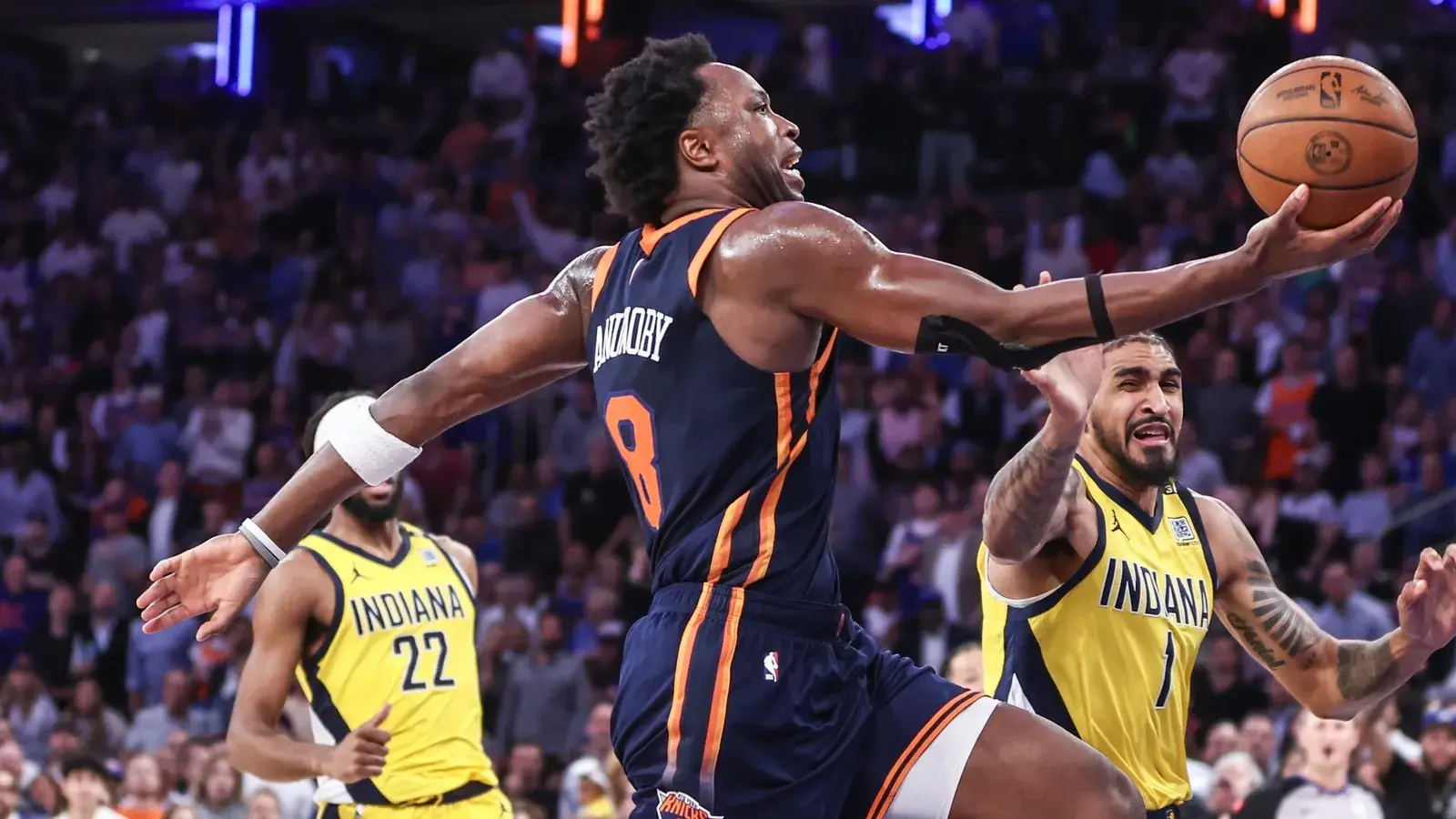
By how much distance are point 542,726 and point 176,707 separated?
2.69m

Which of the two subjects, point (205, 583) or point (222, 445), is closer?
point (205, 583)

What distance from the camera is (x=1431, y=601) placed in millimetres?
4727

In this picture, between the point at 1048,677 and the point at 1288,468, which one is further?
the point at 1288,468

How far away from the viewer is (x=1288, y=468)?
11344 millimetres

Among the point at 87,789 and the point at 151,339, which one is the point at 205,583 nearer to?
the point at 87,789

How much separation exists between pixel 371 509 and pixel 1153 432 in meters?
2.79

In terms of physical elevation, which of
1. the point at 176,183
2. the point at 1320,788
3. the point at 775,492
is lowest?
the point at 1320,788

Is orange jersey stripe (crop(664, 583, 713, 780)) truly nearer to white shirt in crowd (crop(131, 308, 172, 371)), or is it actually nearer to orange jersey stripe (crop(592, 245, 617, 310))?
orange jersey stripe (crop(592, 245, 617, 310))

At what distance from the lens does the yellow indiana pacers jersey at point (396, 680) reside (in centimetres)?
618

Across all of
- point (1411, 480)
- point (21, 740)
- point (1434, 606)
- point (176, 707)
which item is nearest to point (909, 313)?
point (1434, 606)

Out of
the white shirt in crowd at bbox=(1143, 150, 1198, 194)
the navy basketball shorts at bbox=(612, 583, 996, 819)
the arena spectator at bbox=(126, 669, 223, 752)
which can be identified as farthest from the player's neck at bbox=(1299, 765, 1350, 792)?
the arena spectator at bbox=(126, 669, 223, 752)

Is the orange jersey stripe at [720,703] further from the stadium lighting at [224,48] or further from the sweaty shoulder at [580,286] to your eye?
the stadium lighting at [224,48]

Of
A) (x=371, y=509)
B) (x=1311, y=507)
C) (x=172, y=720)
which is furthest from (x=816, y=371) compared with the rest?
(x=172, y=720)

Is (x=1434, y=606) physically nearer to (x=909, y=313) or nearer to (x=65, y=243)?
(x=909, y=313)
